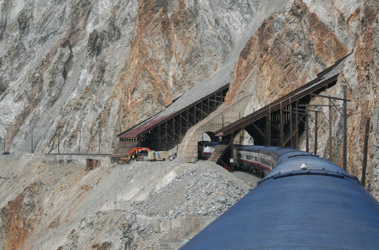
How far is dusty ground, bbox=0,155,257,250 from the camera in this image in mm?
17828

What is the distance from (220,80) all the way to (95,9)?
46743 mm

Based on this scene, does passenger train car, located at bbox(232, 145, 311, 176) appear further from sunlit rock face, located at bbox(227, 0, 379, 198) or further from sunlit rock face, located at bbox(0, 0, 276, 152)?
sunlit rock face, located at bbox(0, 0, 276, 152)

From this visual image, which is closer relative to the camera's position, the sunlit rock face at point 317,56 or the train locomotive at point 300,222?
the train locomotive at point 300,222

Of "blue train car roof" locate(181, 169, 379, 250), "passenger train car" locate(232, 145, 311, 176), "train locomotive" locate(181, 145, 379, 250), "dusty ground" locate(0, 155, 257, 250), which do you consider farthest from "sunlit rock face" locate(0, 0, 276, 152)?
"blue train car roof" locate(181, 169, 379, 250)

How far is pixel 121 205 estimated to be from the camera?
24.9 m

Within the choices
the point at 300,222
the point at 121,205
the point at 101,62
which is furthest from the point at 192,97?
the point at 300,222

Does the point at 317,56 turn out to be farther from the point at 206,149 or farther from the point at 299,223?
the point at 299,223

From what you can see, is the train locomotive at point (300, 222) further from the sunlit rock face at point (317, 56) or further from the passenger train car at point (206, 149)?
the passenger train car at point (206, 149)

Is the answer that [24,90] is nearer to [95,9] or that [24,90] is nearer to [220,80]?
[95,9]

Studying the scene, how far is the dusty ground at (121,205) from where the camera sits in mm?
17828

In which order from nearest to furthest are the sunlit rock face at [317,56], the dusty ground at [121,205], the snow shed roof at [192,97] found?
the dusty ground at [121,205] → the sunlit rock face at [317,56] → the snow shed roof at [192,97]

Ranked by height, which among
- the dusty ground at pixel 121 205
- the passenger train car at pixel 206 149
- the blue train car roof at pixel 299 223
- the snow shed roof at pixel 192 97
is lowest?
the dusty ground at pixel 121 205

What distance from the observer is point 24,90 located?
91.3m

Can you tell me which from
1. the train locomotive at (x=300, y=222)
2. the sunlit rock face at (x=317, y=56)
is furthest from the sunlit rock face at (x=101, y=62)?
the train locomotive at (x=300, y=222)
